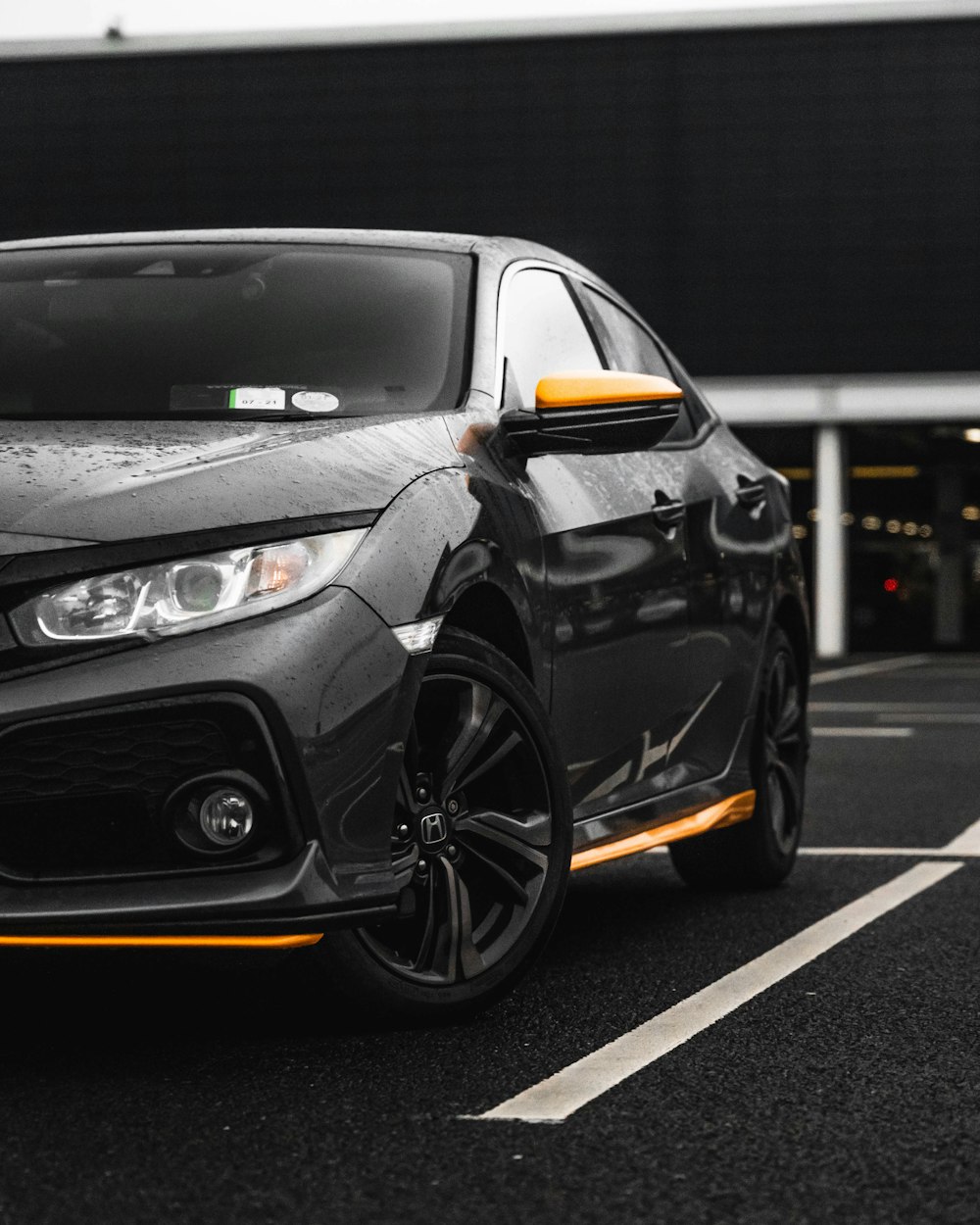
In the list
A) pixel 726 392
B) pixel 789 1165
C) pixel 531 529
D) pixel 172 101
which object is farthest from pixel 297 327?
pixel 172 101

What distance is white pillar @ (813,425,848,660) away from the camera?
3128cm

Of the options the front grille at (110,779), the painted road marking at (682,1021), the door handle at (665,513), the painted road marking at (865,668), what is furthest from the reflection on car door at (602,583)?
the painted road marking at (865,668)

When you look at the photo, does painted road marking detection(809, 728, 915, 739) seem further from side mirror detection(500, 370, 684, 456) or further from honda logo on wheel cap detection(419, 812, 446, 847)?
honda logo on wheel cap detection(419, 812, 446, 847)

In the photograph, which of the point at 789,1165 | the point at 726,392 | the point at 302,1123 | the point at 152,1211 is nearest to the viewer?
the point at 152,1211

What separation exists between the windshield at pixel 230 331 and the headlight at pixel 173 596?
752 mm

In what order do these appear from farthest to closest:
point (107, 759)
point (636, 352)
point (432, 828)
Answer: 1. point (636, 352)
2. point (432, 828)
3. point (107, 759)

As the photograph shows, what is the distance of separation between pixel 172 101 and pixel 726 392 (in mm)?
10069

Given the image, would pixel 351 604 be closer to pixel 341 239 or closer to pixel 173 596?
pixel 173 596

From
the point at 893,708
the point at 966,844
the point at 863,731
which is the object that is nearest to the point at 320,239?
the point at 966,844

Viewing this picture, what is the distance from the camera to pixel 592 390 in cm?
420

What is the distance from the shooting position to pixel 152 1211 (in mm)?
2717

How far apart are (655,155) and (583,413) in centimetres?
2854

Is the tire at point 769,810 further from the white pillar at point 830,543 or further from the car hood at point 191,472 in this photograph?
the white pillar at point 830,543

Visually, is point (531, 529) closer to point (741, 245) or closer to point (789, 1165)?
point (789, 1165)
